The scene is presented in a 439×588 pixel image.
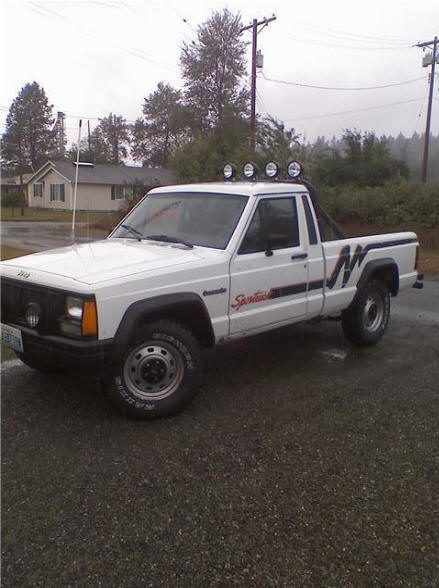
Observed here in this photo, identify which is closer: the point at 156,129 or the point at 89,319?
the point at 89,319

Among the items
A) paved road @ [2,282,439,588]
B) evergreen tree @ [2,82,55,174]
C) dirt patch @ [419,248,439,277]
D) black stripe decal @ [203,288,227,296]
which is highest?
evergreen tree @ [2,82,55,174]

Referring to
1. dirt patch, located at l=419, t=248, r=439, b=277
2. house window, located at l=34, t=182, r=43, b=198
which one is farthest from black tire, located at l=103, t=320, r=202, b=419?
house window, located at l=34, t=182, r=43, b=198

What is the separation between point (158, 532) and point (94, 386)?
2.21 m

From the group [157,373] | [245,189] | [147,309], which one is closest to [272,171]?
[245,189]

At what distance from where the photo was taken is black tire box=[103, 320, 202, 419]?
4.05 m

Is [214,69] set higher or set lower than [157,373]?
higher

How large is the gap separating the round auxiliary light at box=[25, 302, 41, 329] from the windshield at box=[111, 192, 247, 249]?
1.39 meters

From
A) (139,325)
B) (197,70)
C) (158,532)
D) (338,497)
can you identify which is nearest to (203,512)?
(158,532)

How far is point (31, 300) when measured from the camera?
13.3ft

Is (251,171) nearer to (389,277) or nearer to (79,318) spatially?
(389,277)

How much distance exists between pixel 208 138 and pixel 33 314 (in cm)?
2117

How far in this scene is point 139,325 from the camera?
160 inches

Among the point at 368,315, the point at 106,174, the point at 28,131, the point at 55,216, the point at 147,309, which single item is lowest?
the point at 368,315

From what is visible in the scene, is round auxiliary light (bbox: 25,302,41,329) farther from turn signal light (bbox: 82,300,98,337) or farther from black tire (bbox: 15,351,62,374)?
black tire (bbox: 15,351,62,374)
